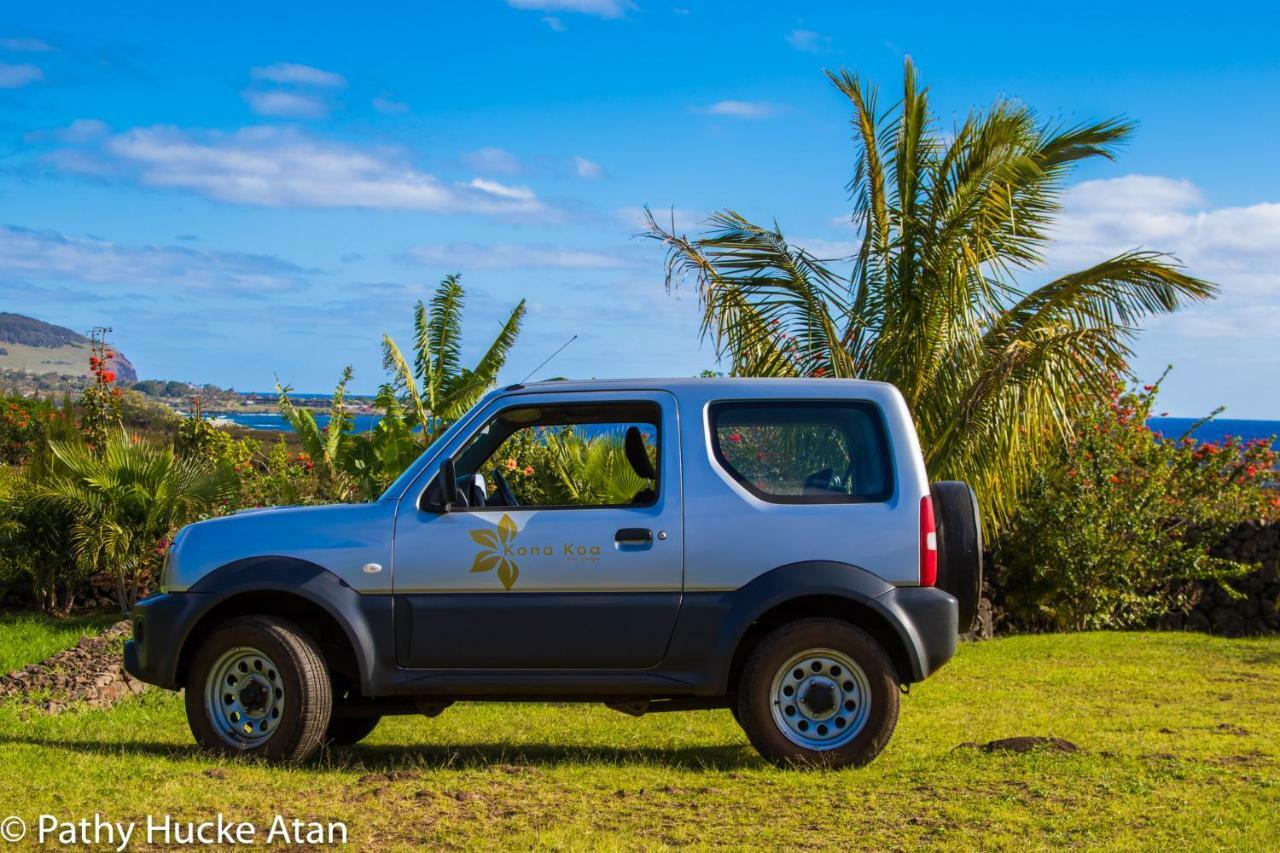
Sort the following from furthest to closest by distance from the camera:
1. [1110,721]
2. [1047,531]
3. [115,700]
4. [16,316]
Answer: [16,316], [1047,531], [115,700], [1110,721]

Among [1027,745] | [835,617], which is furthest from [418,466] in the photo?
[1027,745]

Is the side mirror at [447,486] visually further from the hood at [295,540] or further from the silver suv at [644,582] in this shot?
the hood at [295,540]

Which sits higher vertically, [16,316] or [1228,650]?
[16,316]

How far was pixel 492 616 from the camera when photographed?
23.2 feet

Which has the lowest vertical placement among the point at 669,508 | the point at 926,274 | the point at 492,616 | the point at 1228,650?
the point at 1228,650

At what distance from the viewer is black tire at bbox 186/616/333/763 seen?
7148 millimetres

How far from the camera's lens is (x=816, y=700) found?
7.04m

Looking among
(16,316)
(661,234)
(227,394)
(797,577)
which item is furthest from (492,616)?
(16,316)

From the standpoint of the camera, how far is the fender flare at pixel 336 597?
7105 mm

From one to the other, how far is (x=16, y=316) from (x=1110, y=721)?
17245 cm

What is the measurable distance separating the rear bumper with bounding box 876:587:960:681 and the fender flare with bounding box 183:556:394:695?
2.66 metres

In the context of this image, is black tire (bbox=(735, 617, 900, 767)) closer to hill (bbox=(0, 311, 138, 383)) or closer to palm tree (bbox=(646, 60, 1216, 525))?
palm tree (bbox=(646, 60, 1216, 525))

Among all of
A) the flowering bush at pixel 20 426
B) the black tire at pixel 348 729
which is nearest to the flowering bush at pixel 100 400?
the flowering bush at pixel 20 426

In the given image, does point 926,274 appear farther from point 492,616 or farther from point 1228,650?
point 492,616
